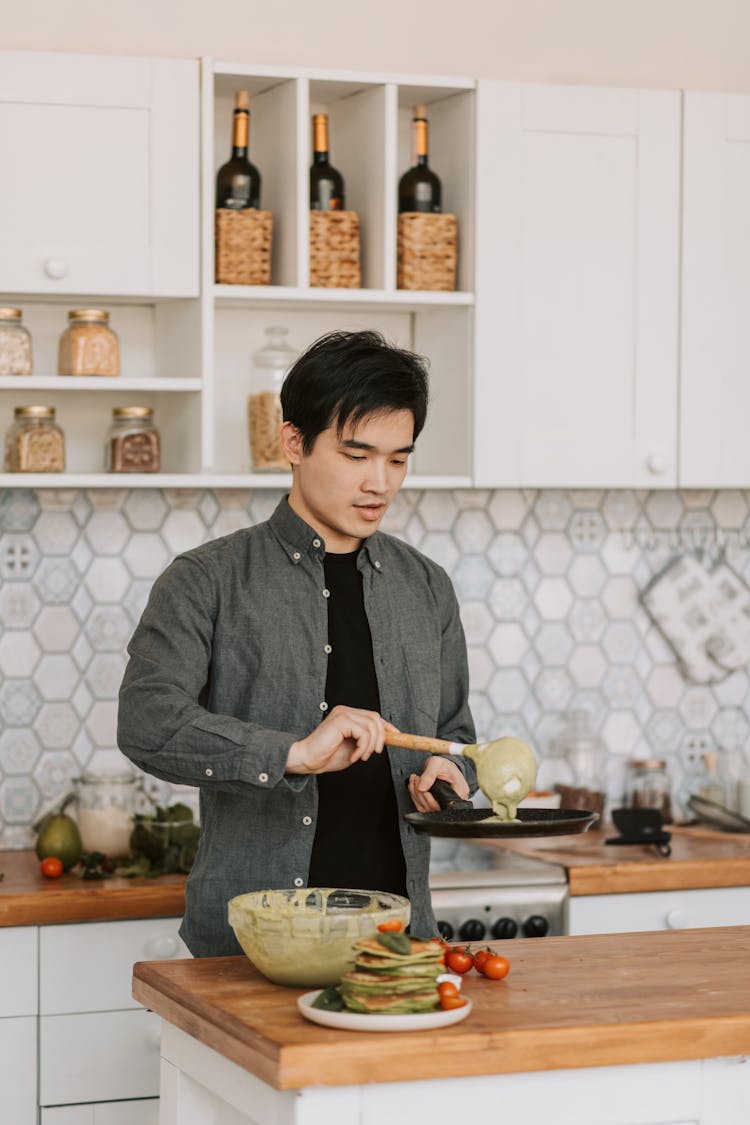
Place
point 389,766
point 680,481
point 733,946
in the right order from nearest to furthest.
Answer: point 733,946 → point 389,766 → point 680,481

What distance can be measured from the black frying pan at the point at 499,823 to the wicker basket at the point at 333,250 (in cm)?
162

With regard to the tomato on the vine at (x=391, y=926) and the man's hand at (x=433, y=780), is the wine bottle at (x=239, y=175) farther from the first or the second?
the tomato on the vine at (x=391, y=926)

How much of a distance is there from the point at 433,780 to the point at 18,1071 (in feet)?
4.10

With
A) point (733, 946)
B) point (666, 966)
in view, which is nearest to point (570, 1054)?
point (666, 966)

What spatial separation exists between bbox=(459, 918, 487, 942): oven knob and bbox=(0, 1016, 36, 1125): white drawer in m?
0.90

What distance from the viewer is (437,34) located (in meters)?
3.87

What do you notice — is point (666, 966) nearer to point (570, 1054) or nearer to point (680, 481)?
point (570, 1054)

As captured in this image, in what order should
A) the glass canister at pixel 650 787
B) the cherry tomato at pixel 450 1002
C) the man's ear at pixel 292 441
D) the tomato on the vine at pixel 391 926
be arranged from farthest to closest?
the glass canister at pixel 650 787 < the man's ear at pixel 292 441 < the tomato on the vine at pixel 391 926 < the cherry tomato at pixel 450 1002

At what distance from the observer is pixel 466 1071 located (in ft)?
6.16

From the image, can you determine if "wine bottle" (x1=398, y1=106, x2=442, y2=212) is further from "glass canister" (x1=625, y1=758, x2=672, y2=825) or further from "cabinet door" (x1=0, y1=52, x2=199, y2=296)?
"glass canister" (x1=625, y1=758, x2=672, y2=825)

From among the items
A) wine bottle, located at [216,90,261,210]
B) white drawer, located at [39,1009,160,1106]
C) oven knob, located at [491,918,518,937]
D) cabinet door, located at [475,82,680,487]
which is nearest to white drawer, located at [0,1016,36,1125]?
white drawer, located at [39,1009,160,1106]

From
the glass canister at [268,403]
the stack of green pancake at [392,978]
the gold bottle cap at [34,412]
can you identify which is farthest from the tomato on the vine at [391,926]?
the gold bottle cap at [34,412]

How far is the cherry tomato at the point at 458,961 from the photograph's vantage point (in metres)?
2.22

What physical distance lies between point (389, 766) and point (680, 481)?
58.4 inches
